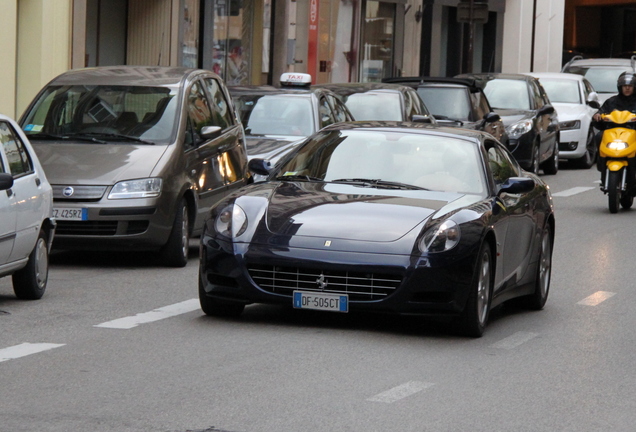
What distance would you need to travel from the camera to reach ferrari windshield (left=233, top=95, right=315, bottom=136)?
57.9ft

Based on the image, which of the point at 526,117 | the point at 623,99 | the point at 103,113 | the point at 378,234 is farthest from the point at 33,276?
the point at 526,117

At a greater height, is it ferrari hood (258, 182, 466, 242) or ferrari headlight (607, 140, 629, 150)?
ferrari headlight (607, 140, 629, 150)

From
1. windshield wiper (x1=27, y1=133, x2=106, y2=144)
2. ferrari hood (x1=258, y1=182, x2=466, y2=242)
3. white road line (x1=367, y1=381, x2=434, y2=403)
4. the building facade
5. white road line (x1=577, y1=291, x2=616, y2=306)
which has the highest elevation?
the building facade

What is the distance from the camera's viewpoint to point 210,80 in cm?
1508

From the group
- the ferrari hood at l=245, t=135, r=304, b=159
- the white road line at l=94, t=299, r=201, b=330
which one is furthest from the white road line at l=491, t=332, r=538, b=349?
the ferrari hood at l=245, t=135, r=304, b=159

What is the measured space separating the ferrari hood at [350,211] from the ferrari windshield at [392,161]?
0.69ft

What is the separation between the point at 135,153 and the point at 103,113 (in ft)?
3.06

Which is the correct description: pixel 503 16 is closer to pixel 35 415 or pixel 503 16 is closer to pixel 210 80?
pixel 210 80

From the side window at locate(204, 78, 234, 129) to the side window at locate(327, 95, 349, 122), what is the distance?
141 inches

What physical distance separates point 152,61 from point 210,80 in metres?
12.9

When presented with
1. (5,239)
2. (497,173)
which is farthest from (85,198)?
(497,173)

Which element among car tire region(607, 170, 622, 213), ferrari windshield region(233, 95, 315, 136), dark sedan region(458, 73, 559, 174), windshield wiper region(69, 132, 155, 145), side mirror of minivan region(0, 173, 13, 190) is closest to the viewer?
side mirror of minivan region(0, 173, 13, 190)

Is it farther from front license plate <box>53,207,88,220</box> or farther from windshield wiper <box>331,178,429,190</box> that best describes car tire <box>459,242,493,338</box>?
front license plate <box>53,207,88,220</box>

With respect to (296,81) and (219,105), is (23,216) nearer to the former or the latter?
(219,105)
